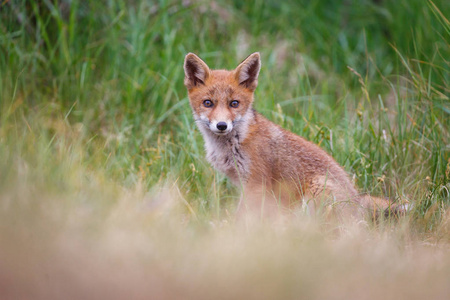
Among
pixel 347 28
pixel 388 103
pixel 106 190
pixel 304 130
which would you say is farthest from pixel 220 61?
pixel 106 190

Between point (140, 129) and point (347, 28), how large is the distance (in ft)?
18.0

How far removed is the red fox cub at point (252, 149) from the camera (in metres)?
4.48

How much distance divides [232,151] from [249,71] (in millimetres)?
863

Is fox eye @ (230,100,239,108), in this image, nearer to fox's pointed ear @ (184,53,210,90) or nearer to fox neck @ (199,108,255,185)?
fox neck @ (199,108,255,185)

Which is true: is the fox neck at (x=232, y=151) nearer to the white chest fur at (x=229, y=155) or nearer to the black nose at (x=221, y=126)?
the white chest fur at (x=229, y=155)

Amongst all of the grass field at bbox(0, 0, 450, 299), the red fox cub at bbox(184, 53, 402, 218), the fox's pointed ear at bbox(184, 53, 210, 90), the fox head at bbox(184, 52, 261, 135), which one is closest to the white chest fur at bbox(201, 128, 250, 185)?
the red fox cub at bbox(184, 53, 402, 218)

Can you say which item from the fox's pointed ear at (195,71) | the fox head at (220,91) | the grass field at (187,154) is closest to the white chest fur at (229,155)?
the fox head at (220,91)

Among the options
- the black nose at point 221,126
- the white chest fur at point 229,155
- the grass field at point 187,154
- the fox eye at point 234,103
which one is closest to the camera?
the grass field at point 187,154

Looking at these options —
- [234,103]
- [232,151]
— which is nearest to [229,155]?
[232,151]

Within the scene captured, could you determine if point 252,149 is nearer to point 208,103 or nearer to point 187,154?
point 208,103

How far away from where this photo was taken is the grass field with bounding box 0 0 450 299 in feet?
9.05

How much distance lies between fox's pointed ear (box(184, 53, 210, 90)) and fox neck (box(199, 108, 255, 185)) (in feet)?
1.62

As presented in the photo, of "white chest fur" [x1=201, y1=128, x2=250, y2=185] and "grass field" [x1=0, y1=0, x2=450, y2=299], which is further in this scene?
"white chest fur" [x1=201, y1=128, x2=250, y2=185]

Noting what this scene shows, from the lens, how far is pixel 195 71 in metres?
4.91
